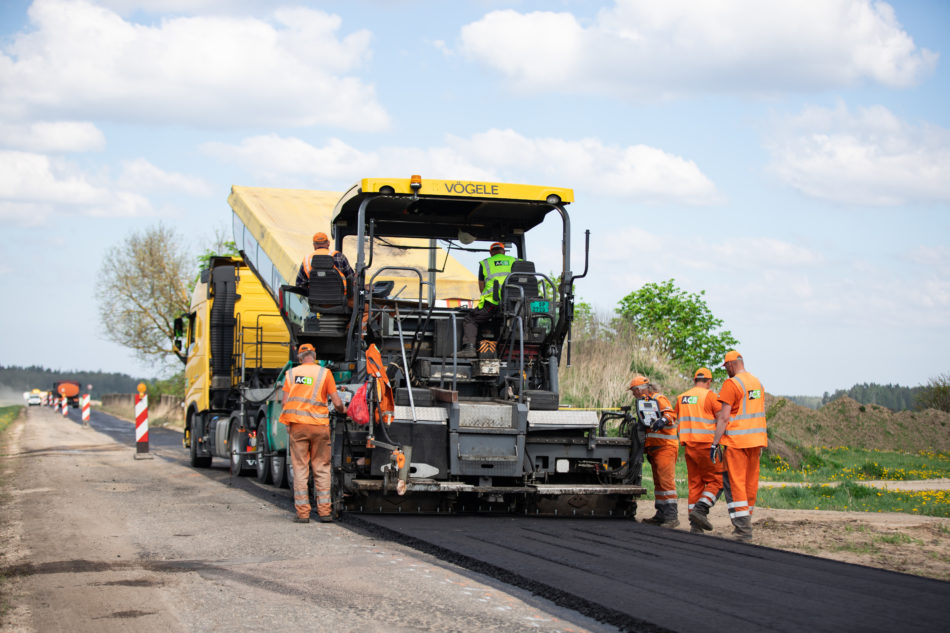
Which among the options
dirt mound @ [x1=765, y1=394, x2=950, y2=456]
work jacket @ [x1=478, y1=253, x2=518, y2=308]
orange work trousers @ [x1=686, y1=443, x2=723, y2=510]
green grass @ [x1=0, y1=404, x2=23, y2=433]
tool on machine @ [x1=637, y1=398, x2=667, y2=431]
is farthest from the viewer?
green grass @ [x1=0, y1=404, x2=23, y2=433]

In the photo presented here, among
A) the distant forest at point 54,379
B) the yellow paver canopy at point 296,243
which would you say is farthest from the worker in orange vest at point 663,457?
the distant forest at point 54,379

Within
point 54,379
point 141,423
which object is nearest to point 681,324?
point 141,423

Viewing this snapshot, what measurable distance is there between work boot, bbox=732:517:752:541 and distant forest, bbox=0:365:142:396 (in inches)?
4062

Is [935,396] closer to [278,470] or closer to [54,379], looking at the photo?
[278,470]

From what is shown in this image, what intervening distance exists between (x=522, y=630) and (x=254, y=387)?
31.0ft

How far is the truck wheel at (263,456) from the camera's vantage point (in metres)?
12.8

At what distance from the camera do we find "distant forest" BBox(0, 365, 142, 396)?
411ft

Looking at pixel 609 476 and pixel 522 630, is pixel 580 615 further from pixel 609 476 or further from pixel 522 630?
pixel 609 476

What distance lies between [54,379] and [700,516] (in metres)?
157

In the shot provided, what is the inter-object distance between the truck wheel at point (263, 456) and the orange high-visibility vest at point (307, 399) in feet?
12.2

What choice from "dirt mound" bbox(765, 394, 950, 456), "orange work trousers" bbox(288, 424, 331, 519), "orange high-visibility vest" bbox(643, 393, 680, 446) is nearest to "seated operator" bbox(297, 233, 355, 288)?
"orange work trousers" bbox(288, 424, 331, 519)

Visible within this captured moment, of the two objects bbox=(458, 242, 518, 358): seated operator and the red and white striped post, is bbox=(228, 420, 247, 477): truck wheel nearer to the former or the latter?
the red and white striped post

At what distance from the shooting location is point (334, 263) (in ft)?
31.5

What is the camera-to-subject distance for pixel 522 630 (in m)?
4.89
